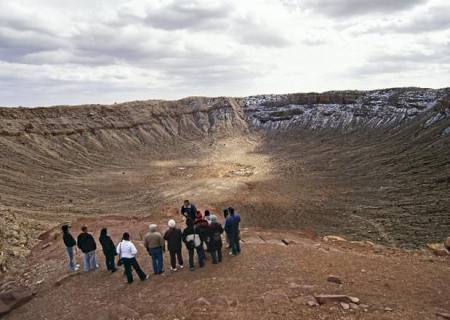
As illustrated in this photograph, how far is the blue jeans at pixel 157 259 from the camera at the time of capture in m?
9.17

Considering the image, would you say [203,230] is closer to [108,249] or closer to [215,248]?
[215,248]

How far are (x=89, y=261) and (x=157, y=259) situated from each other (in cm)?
224

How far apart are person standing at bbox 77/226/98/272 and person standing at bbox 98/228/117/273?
1.55 feet

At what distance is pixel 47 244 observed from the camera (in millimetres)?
13453

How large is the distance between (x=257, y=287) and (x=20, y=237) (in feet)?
31.9

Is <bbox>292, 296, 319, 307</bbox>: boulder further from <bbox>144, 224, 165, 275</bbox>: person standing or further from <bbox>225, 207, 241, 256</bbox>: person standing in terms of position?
<bbox>144, 224, 165, 275</bbox>: person standing

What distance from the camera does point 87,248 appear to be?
9938mm

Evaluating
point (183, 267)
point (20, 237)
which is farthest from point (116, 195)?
point (183, 267)

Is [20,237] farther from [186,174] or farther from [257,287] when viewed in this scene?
[186,174]

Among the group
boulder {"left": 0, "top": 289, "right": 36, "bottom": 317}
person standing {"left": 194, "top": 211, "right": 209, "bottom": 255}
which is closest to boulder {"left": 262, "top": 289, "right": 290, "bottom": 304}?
person standing {"left": 194, "top": 211, "right": 209, "bottom": 255}

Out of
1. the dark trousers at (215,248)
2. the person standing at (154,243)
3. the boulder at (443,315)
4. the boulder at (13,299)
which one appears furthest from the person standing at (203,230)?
the boulder at (443,315)

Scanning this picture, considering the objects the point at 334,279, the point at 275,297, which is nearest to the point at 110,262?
the point at 275,297

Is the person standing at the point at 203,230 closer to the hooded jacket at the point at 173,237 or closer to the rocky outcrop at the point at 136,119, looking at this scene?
the hooded jacket at the point at 173,237

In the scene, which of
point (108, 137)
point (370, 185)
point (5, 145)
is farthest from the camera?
point (108, 137)
